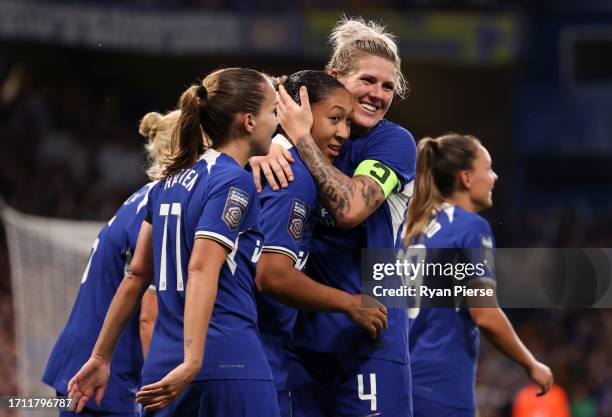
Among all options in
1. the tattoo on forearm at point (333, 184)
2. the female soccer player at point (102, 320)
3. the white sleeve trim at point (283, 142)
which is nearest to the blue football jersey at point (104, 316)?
the female soccer player at point (102, 320)

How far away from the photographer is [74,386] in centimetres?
414

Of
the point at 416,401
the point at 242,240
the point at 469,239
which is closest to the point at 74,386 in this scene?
the point at 242,240

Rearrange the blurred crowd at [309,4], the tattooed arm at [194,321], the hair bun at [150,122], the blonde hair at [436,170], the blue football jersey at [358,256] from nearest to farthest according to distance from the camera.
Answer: the tattooed arm at [194,321] → the blue football jersey at [358,256] → the hair bun at [150,122] → the blonde hair at [436,170] → the blurred crowd at [309,4]

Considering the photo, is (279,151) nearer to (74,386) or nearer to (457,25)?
(74,386)

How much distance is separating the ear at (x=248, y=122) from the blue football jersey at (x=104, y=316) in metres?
1.01

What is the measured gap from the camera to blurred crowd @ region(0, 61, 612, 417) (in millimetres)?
13547

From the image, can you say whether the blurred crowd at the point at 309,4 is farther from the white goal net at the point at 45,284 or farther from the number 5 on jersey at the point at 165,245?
the number 5 on jersey at the point at 165,245

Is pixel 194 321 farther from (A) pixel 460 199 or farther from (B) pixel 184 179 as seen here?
(A) pixel 460 199

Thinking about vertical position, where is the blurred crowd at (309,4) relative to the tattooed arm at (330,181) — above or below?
above

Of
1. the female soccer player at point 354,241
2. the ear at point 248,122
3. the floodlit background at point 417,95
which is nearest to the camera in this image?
the ear at point 248,122

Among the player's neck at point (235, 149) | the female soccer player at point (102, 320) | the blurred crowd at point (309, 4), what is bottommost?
the female soccer player at point (102, 320)

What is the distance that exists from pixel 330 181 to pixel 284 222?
219 mm

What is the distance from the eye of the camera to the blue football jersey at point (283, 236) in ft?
13.0

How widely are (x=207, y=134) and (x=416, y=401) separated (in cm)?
186
